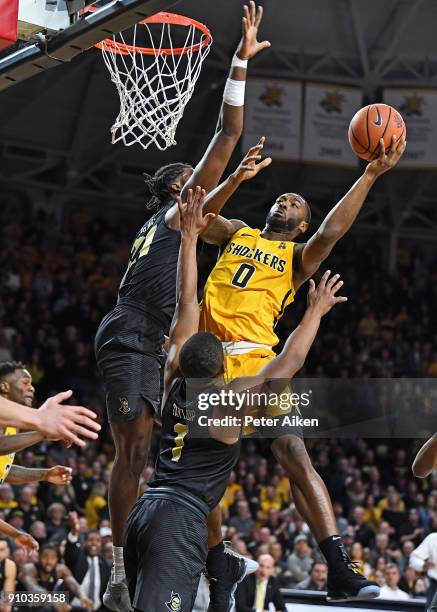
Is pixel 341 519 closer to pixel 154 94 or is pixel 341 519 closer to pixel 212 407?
pixel 154 94

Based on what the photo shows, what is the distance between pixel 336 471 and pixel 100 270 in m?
6.87

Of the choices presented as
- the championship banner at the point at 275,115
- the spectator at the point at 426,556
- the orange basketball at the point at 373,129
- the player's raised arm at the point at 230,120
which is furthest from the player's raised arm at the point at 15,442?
the championship banner at the point at 275,115

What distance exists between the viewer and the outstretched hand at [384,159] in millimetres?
5953

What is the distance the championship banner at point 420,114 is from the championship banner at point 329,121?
77 cm

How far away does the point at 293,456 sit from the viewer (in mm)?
5762

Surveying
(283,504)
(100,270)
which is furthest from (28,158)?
(283,504)

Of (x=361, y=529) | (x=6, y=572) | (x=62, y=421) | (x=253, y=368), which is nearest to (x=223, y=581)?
(x=253, y=368)

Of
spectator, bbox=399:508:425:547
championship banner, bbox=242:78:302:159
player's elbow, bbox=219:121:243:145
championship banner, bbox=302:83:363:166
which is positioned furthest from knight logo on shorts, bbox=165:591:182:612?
championship banner, bbox=302:83:363:166

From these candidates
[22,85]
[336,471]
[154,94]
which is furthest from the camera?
[22,85]

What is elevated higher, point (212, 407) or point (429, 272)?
point (429, 272)

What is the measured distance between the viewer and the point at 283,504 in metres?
15.2

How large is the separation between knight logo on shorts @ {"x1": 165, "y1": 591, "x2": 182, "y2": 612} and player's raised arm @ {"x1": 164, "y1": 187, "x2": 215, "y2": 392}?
3.60ft

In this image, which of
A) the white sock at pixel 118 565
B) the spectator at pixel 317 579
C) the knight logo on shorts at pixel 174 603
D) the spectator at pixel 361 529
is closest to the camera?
the knight logo on shorts at pixel 174 603

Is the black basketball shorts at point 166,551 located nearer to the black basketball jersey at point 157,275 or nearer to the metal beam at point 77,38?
the black basketball jersey at point 157,275
